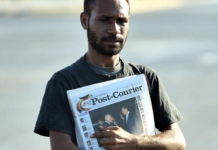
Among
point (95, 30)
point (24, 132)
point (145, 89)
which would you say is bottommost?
point (24, 132)

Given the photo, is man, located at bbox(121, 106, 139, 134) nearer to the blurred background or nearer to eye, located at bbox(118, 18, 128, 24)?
eye, located at bbox(118, 18, 128, 24)

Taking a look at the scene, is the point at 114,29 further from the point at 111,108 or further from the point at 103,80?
the point at 111,108

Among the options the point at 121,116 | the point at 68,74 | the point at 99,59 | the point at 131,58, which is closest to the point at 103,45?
the point at 99,59

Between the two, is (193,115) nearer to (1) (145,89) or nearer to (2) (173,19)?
(1) (145,89)

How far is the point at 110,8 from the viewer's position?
2.96 metres

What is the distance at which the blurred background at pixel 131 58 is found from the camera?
7.44 m

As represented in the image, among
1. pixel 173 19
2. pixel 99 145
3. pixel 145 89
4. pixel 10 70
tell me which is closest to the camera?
pixel 99 145

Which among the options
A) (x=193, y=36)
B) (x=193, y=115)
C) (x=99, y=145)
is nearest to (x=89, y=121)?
(x=99, y=145)

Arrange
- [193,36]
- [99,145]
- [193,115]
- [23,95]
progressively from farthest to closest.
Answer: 1. [193,36]
2. [23,95]
3. [193,115]
4. [99,145]

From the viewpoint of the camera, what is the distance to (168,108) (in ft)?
10.2

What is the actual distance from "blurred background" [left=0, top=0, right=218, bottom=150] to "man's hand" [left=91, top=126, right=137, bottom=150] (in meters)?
3.88

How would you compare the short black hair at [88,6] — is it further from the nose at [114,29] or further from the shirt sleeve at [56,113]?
the shirt sleeve at [56,113]

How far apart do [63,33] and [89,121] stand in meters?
12.9

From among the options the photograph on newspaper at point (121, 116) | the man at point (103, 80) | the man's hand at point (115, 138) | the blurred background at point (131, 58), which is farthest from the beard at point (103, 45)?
the blurred background at point (131, 58)
